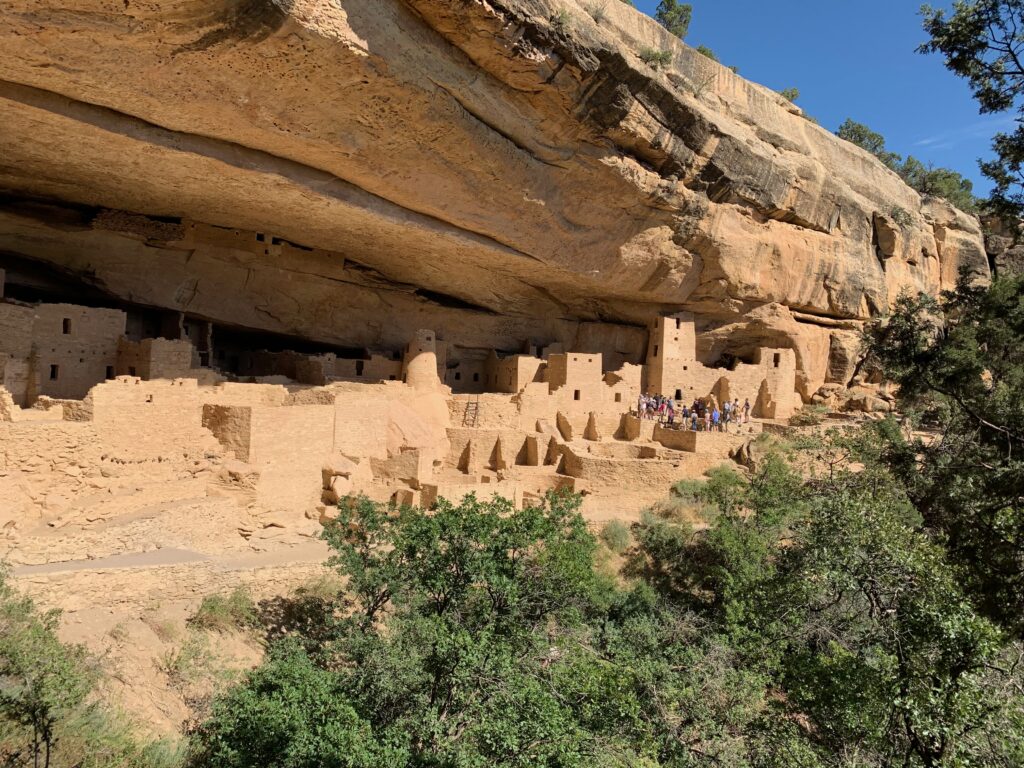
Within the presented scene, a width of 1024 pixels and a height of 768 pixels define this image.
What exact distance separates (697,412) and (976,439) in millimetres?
8170

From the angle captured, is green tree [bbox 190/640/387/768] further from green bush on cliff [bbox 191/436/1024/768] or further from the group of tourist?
the group of tourist

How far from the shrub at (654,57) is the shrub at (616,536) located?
326 inches

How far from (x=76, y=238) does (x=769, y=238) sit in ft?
48.3

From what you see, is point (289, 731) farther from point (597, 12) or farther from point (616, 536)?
point (597, 12)

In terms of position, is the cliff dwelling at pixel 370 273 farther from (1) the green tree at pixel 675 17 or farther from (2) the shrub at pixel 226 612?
(1) the green tree at pixel 675 17

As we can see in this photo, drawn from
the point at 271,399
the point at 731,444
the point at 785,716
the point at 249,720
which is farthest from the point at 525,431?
the point at 249,720

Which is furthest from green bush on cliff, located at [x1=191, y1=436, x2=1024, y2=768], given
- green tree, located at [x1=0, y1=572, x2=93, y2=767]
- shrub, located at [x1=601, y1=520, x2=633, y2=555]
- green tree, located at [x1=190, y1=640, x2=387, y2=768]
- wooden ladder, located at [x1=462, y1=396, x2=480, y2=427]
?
wooden ladder, located at [x1=462, y1=396, x2=480, y2=427]

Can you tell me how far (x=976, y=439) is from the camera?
28.7 ft

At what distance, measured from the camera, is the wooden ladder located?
1420 cm

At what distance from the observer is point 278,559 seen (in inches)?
368

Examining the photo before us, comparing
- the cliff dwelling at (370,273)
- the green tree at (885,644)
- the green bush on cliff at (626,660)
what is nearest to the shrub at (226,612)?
the cliff dwelling at (370,273)

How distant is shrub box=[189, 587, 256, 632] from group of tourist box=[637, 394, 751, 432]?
9795 mm

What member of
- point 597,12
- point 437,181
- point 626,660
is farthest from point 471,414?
point 597,12

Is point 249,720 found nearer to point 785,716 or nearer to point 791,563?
point 785,716
